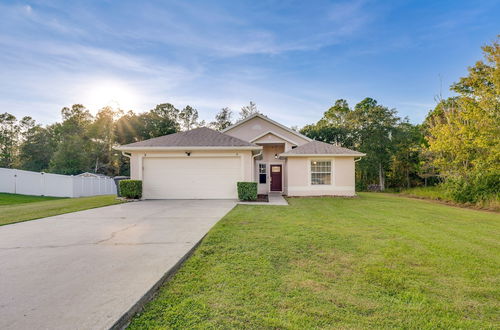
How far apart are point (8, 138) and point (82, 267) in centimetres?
4821

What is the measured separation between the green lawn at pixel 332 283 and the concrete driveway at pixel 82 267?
1.08 feet

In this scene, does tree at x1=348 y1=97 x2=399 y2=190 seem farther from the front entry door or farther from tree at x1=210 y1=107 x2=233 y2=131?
tree at x1=210 y1=107 x2=233 y2=131

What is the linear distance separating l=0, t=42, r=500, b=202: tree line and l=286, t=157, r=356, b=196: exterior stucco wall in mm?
5016

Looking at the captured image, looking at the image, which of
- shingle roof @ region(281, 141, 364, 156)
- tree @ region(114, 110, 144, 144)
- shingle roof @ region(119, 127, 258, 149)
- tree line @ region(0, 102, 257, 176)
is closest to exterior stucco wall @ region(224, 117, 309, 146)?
shingle roof @ region(281, 141, 364, 156)

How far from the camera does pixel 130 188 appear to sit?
11305mm

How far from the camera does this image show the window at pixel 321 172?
540 inches

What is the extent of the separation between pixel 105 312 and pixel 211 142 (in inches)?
406

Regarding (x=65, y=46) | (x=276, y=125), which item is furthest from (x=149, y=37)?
(x=276, y=125)

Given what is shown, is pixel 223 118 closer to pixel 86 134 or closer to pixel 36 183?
pixel 86 134

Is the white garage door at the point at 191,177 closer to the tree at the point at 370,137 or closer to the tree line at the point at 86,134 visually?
the tree at the point at 370,137

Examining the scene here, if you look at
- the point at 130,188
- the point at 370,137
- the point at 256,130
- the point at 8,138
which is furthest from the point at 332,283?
the point at 8,138

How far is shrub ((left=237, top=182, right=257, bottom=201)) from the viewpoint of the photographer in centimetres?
1105

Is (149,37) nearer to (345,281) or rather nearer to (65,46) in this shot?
(65,46)

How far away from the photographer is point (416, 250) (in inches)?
160
